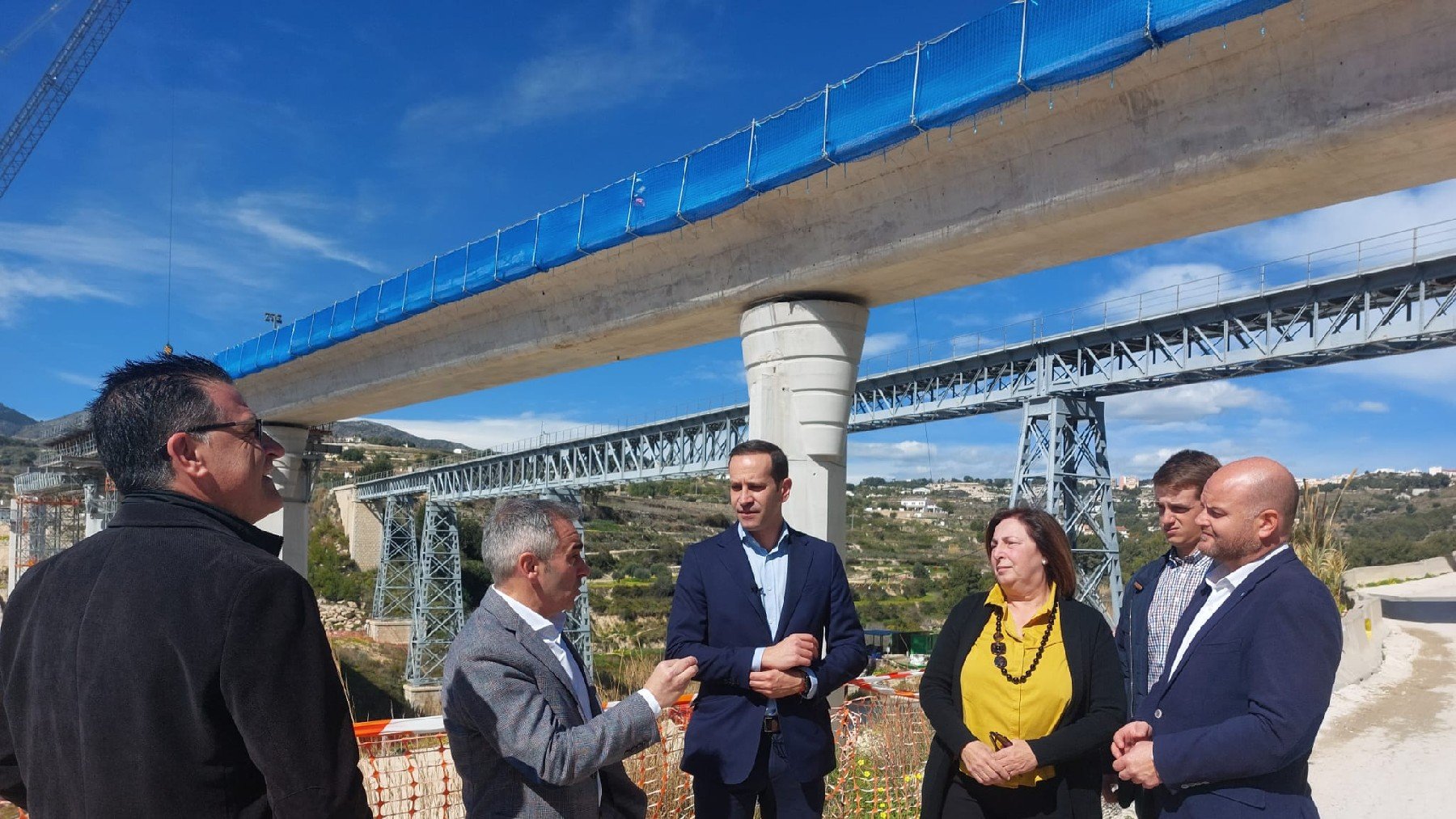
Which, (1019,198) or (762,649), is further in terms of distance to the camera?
(1019,198)

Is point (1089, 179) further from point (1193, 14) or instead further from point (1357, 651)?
point (1357, 651)

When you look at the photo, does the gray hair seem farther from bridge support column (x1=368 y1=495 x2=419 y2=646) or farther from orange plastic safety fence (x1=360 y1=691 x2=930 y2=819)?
bridge support column (x1=368 y1=495 x2=419 y2=646)

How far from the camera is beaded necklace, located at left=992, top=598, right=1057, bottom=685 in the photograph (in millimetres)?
3105

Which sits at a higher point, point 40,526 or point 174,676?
point 174,676

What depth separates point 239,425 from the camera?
6.58 feet

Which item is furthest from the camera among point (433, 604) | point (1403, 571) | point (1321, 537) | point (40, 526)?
point (40, 526)

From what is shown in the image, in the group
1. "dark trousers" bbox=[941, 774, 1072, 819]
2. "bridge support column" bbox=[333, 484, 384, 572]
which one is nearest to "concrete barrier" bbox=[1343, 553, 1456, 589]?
"dark trousers" bbox=[941, 774, 1072, 819]

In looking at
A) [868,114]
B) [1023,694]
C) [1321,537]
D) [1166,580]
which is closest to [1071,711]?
[1023,694]

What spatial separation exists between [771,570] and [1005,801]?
3.91ft

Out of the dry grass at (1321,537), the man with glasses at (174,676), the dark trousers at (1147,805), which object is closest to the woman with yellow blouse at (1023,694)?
the dark trousers at (1147,805)

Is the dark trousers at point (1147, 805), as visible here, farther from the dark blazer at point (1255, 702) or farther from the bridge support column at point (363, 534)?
the bridge support column at point (363, 534)

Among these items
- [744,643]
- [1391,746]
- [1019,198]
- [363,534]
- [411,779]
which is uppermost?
[1019,198]

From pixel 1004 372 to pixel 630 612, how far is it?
26.5 meters

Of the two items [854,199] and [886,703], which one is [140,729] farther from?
[854,199]
